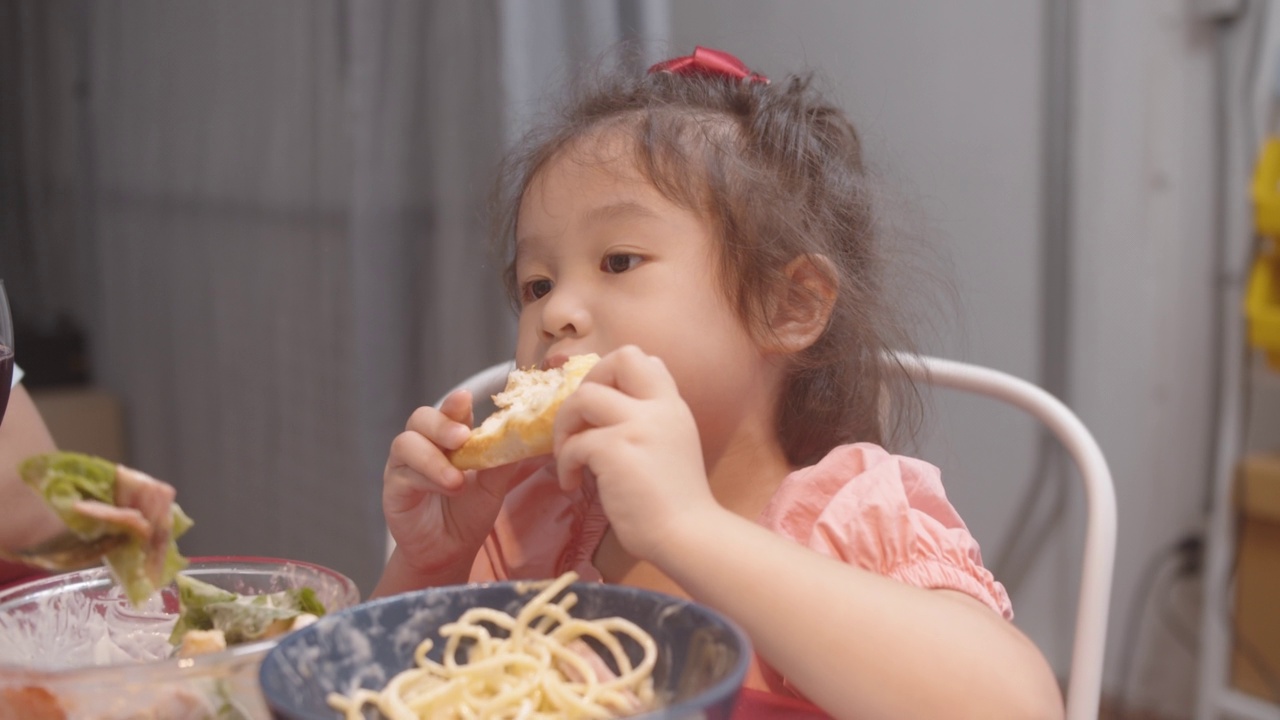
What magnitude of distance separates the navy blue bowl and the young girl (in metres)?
0.12

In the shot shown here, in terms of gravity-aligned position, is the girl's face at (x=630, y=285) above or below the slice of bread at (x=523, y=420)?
above

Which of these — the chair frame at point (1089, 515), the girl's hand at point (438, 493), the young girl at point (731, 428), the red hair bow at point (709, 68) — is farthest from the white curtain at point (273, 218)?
the girl's hand at point (438, 493)

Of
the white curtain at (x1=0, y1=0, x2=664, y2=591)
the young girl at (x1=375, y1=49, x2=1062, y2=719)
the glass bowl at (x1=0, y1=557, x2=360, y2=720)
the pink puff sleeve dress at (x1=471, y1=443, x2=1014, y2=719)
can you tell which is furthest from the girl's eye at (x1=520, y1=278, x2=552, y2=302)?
the white curtain at (x1=0, y1=0, x2=664, y2=591)

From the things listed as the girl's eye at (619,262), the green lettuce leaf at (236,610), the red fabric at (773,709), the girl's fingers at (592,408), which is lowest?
the red fabric at (773,709)

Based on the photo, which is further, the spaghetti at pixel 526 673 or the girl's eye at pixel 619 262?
the girl's eye at pixel 619 262

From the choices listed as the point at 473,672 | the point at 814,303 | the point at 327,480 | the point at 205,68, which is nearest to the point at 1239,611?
the point at 814,303

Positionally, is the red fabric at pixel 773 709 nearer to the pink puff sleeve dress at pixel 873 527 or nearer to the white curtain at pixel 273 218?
the pink puff sleeve dress at pixel 873 527

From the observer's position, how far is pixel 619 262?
0.92 m

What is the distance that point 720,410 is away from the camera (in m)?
0.94

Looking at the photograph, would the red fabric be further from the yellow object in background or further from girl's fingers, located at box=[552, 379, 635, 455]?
the yellow object in background

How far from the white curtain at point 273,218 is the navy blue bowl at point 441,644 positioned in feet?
3.74

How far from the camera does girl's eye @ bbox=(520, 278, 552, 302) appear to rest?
3.20 feet

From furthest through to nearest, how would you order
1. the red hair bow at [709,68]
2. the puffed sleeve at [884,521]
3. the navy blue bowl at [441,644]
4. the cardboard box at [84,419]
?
the cardboard box at [84,419] < the red hair bow at [709,68] < the puffed sleeve at [884,521] < the navy blue bowl at [441,644]

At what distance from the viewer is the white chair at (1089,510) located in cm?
86
